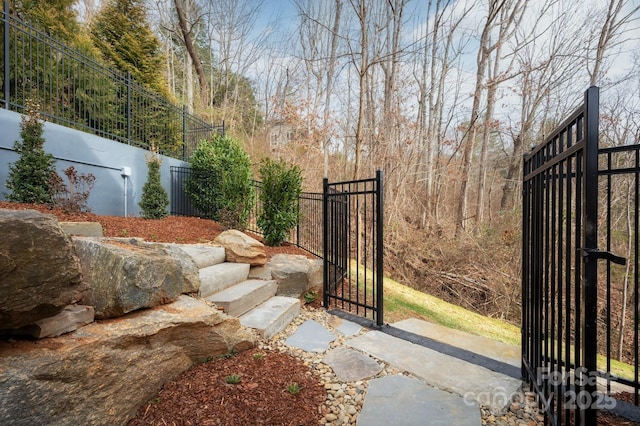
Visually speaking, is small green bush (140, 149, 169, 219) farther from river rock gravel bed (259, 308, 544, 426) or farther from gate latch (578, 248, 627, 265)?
gate latch (578, 248, 627, 265)

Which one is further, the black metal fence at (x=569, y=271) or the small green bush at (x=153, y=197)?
the small green bush at (x=153, y=197)

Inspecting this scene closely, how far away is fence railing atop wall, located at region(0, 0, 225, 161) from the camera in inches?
187

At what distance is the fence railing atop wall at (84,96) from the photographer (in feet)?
15.6

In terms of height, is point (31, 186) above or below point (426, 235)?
above

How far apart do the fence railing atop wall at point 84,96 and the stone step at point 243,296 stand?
455cm

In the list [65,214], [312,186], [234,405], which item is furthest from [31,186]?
[312,186]

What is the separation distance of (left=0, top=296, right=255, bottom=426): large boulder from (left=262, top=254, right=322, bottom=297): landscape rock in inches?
62.7

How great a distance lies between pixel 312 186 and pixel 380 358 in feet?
28.8

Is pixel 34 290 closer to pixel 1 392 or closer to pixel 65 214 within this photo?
pixel 1 392

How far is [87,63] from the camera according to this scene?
570 cm

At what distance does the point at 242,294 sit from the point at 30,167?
375 cm

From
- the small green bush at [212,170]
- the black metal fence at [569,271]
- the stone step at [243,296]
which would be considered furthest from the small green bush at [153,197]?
the black metal fence at [569,271]

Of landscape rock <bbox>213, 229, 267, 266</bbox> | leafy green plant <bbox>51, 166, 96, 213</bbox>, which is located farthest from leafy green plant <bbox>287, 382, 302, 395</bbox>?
leafy green plant <bbox>51, 166, 96, 213</bbox>

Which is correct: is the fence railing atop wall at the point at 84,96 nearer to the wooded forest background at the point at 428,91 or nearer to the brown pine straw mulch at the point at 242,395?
the wooded forest background at the point at 428,91
